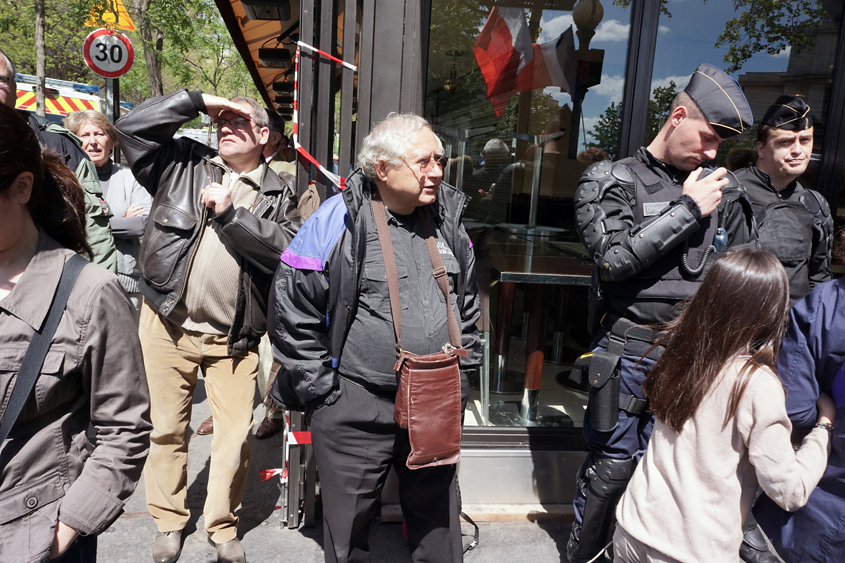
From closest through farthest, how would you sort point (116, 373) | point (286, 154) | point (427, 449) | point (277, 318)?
point (116, 373) → point (427, 449) → point (277, 318) → point (286, 154)

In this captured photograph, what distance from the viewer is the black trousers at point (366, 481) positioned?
91.6 inches

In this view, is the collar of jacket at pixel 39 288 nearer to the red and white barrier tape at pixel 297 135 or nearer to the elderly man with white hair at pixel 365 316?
the elderly man with white hair at pixel 365 316

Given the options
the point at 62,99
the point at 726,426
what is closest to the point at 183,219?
the point at 726,426

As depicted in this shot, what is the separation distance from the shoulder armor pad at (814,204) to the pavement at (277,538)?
2.16 meters

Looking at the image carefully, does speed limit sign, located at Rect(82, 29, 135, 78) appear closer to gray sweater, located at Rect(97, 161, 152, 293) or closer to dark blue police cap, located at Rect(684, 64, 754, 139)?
gray sweater, located at Rect(97, 161, 152, 293)

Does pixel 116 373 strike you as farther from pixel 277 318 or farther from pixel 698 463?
pixel 698 463

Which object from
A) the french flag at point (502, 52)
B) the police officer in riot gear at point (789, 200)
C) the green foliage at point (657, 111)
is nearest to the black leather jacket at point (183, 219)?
the french flag at point (502, 52)

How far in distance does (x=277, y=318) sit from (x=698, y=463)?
5.00ft

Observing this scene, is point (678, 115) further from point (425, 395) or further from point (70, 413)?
point (70, 413)

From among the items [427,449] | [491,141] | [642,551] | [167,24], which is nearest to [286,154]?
[491,141]

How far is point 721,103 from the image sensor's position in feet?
8.16

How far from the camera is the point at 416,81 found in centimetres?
304

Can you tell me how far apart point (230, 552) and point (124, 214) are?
2.37 m

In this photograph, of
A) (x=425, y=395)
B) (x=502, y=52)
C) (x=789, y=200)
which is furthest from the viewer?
(x=502, y=52)
